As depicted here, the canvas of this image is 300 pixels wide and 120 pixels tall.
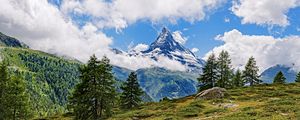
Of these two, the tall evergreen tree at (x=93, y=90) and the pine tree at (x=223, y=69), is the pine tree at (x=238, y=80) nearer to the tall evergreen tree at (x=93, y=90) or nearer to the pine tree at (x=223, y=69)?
the pine tree at (x=223, y=69)

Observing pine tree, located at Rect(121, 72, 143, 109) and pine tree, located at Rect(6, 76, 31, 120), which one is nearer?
pine tree, located at Rect(6, 76, 31, 120)

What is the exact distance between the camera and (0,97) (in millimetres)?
59469

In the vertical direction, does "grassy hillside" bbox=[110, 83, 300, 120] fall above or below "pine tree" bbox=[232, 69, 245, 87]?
below

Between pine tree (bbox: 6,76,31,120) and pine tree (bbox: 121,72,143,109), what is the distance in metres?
24.5

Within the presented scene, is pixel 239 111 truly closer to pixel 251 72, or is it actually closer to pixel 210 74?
pixel 210 74

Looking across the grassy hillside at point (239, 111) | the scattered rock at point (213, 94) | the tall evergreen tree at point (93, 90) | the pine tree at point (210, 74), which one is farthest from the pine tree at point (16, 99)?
the pine tree at point (210, 74)

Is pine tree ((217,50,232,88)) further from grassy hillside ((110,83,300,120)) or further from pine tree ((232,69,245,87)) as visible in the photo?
grassy hillside ((110,83,300,120))

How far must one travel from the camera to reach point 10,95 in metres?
60.0

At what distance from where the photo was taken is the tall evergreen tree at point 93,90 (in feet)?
183

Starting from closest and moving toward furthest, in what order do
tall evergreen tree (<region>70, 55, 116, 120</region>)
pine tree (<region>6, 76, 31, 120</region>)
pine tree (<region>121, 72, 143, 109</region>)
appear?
tall evergreen tree (<region>70, 55, 116, 120</region>)
pine tree (<region>6, 76, 31, 120</region>)
pine tree (<region>121, 72, 143, 109</region>)

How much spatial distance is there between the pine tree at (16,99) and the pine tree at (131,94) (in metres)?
24.5

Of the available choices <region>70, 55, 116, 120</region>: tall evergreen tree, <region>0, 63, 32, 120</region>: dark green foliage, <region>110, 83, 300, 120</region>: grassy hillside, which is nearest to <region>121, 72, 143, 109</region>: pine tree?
<region>70, 55, 116, 120</region>: tall evergreen tree

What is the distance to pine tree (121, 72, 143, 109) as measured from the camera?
82000 millimetres

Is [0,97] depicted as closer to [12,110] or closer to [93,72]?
[12,110]
